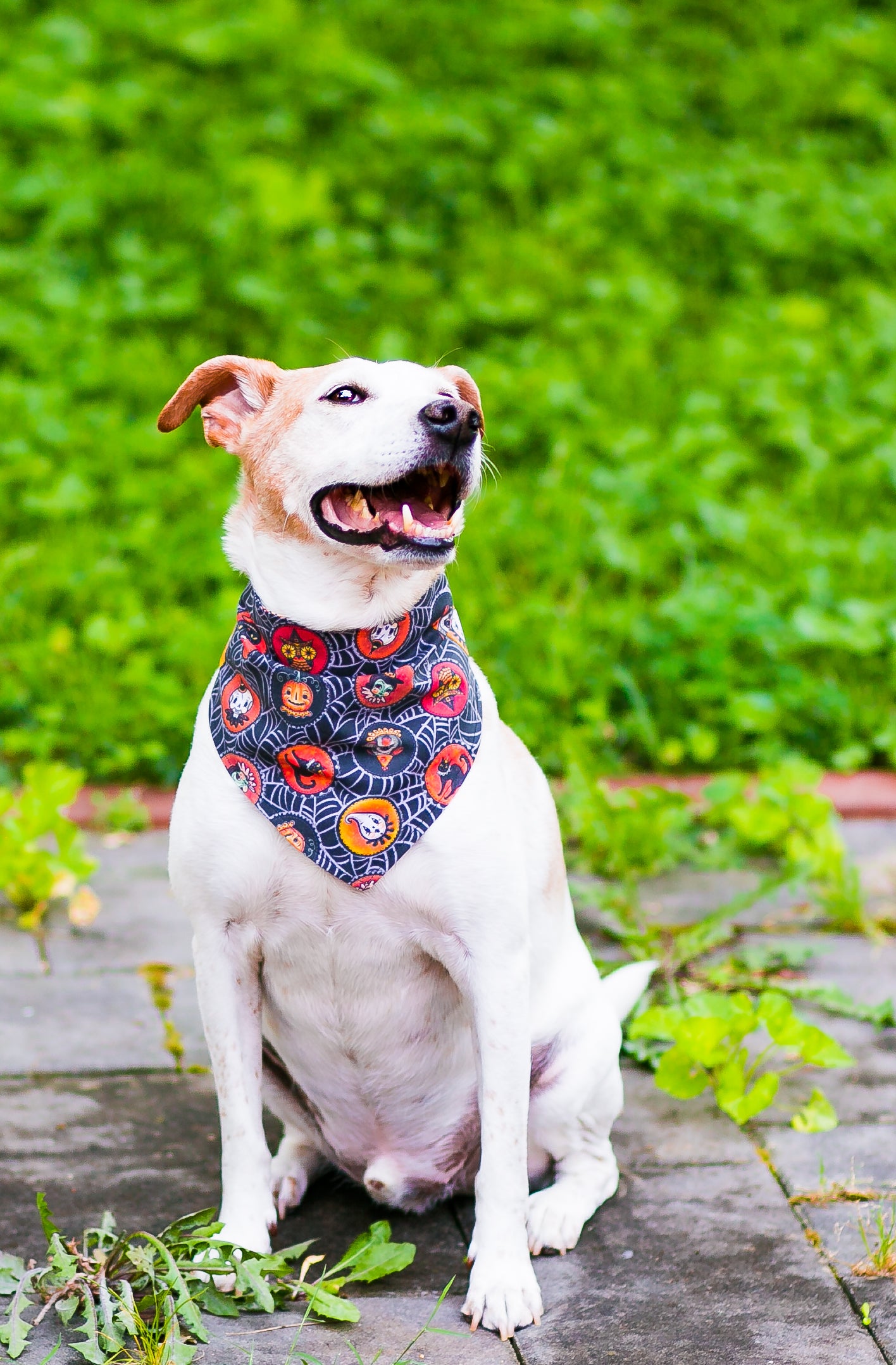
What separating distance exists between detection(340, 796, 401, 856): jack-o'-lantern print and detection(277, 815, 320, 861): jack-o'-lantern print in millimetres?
53

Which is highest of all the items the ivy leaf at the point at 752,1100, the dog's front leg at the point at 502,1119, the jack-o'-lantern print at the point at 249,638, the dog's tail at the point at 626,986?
the jack-o'-lantern print at the point at 249,638

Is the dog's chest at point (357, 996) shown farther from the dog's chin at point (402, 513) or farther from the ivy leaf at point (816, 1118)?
the ivy leaf at point (816, 1118)

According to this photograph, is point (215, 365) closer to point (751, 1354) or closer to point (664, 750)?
point (751, 1354)

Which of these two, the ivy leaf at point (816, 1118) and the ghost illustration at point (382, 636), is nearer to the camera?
the ghost illustration at point (382, 636)

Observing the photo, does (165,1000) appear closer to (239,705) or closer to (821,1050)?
Result: (239,705)

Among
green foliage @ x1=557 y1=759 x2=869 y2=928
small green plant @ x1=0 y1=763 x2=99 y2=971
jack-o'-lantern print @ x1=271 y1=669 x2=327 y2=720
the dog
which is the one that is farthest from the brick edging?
jack-o'-lantern print @ x1=271 y1=669 x2=327 y2=720

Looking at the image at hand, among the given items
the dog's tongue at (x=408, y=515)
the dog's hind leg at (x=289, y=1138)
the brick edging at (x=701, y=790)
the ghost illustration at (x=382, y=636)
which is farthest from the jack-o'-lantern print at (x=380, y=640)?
the brick edging at (x=701, y=790)

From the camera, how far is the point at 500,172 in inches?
314

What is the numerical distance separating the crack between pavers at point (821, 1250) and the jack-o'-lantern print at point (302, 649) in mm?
1464

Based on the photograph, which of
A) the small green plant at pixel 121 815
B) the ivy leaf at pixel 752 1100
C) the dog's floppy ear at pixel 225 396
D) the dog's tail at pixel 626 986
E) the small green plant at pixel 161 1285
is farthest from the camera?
the small green plant at pixel 121 815

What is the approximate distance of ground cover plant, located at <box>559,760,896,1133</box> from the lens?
10.3 ft

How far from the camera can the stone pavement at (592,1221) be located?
2.46 meters

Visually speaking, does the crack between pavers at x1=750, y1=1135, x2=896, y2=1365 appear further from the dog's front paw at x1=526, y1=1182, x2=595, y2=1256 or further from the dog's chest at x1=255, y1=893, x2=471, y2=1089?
the dog's chest at x1=255, y1=893, x2=471, y2=1089

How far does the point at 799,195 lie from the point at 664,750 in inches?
179
